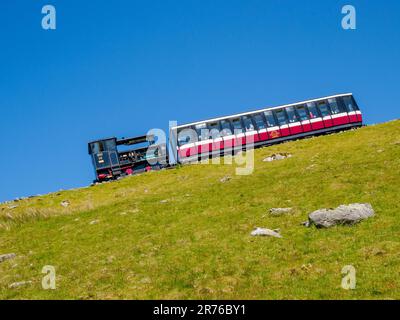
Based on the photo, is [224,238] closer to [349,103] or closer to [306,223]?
[306,223]

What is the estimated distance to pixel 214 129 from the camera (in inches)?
2438

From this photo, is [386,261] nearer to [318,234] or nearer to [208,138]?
[318,234]

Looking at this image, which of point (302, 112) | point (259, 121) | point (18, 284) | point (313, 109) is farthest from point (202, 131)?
point (18, 284)

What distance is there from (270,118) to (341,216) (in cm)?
3944

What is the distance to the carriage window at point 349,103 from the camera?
63203 mm

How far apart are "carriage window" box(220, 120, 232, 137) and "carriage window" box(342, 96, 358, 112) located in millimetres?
15980

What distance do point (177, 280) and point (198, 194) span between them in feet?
58.4

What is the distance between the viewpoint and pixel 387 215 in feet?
78.6

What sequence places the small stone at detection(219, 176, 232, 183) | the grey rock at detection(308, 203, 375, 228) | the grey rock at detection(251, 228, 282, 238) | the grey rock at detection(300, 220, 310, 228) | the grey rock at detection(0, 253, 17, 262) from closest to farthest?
the grey rock at detection(308, 203, 375, 228)
the grey rock at detection(251, 228, 282, 238)
the grey rock at detection(300, 220, 310, 228)
the grey rock at detection(0, 253, 17, 262)
the small stone at detection(219, 176, 232, 183)

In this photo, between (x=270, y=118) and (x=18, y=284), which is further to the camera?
(x=270, y=118)

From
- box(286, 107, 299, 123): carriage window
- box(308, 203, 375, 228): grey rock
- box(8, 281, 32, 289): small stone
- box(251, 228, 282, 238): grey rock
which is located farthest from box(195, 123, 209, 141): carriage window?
box(8, 281, 32, 289): small stone

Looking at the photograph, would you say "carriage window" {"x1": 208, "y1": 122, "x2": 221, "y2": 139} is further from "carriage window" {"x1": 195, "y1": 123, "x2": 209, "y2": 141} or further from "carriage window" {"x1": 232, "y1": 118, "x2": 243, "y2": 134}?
"carriage window" {"x1": 232, "y1": 118, "x2": 243, "y2": 134}

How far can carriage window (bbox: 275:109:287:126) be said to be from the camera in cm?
6216

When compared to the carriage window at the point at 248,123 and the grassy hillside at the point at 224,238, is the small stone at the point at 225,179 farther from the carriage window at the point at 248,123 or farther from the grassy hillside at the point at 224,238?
the carriage window at the point at 248,123
